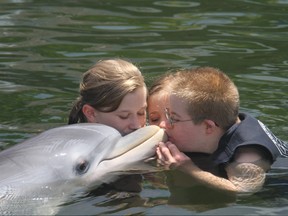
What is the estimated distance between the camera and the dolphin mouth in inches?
314

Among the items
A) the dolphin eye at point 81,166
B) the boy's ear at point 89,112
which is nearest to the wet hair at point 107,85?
the boy's ear at point 89,112

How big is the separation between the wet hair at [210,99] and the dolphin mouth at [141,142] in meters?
0.39

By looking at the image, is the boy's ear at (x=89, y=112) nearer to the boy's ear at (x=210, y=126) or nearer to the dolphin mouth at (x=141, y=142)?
the dolphin mouth at (x=141, y=142)

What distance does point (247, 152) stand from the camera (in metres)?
8.13

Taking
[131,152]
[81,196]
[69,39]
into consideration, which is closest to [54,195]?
[81,196]

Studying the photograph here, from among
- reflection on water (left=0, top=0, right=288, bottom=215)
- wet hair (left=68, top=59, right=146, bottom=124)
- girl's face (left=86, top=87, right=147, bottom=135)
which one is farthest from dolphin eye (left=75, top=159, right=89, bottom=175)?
wet hair (left=68, top=59, right=146, bottom=124)

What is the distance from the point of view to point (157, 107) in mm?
8672

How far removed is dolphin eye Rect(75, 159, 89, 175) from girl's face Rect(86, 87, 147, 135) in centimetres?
74

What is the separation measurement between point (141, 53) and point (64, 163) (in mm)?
6018

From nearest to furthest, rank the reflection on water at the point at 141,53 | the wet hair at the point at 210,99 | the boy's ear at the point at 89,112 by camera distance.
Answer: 1. the reflection on water at the point at 141,53
2. the wet hair at the point at 210,99
3. the boy's ear at the point at 89,112

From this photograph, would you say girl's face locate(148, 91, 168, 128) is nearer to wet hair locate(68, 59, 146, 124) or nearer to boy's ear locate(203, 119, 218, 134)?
wet hair locate(68, 59, 146, 124)

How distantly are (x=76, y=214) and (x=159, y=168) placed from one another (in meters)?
1.12

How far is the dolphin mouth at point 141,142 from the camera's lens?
26.2ft

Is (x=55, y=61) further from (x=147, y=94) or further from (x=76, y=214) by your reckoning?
(x=76, y=214)
